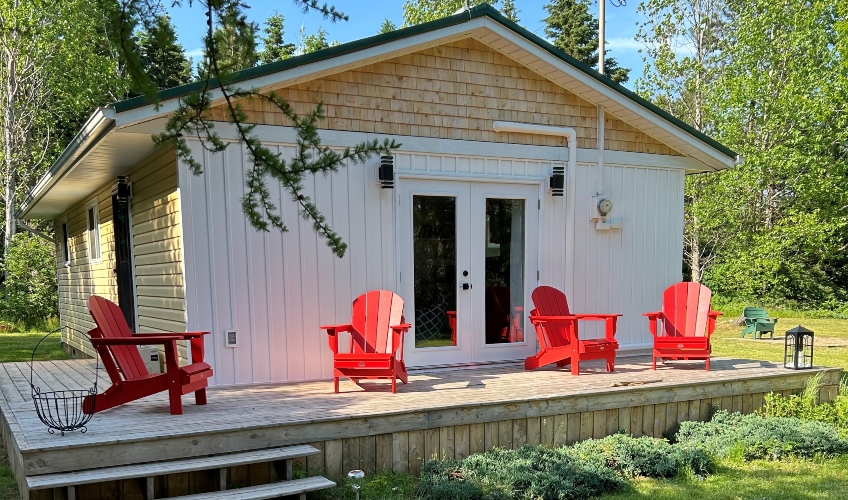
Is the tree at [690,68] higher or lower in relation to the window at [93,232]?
higher

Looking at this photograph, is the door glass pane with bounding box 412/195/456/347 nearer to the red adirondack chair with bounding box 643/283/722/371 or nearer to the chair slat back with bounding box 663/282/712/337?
the red adirondack chair with bounding box 643/283/722/371

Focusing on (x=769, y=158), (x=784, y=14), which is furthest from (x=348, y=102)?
(x=784, y=14)

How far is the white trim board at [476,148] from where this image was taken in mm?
5273

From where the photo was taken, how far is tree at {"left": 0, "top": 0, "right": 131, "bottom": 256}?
46.2 ft

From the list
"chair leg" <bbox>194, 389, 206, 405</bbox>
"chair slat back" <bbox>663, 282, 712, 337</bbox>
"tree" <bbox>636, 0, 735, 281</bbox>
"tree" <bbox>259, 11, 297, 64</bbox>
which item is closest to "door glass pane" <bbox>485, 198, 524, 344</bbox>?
"chair slat back" <bbox>663, 282, 712, 337</bbox>

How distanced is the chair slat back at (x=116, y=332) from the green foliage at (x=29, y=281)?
459 inches

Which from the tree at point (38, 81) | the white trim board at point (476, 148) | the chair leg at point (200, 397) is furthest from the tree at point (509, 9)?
the chair leg at point (200, 397)

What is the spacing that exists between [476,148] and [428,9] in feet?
57.8

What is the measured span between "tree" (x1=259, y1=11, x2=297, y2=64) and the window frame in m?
18.5

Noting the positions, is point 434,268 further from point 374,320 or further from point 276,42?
point 276,42

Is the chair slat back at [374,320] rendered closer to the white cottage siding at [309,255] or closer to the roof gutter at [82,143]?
the white cottage siding at [309,255]

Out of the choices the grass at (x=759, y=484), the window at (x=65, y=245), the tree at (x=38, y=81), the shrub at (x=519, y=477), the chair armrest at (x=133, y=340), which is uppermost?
the tree at (x=38, y=81)

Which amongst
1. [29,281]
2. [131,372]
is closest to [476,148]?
[131,372]

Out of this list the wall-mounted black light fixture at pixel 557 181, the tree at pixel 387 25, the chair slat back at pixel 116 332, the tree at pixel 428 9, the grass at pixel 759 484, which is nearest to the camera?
the grass at pixel 759 484
